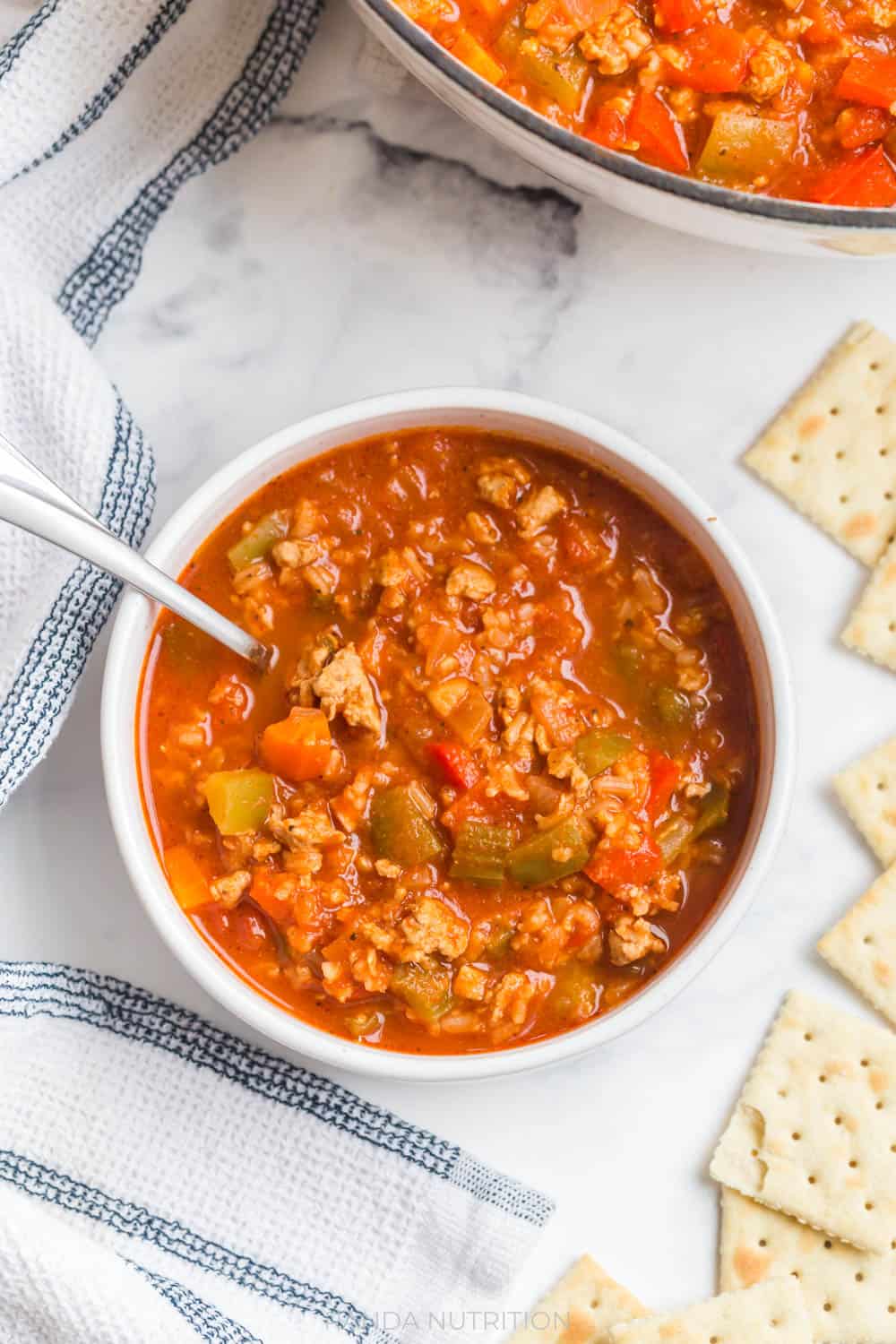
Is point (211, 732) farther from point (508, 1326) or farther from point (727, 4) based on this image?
point (727, 4)

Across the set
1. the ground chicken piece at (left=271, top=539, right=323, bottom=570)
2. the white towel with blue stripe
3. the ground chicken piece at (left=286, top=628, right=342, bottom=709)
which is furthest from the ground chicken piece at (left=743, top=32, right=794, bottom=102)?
the white towel with blue stripe

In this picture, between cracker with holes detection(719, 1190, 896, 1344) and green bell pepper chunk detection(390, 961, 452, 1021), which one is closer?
green bell pepper chunk detection(390, 961, 452, 1021)

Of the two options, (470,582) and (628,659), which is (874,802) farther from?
(470,582)

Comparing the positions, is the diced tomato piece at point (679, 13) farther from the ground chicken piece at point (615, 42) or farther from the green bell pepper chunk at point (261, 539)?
the green bell pepper chunk at point (261, 539)

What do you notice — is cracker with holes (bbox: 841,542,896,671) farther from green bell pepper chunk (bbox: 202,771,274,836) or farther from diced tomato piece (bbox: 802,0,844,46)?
green bell pepper chunk (bbox: 202,771,274,836)

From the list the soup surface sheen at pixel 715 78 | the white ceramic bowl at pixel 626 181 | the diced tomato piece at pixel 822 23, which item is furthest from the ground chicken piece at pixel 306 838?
the diced tomato piece at pixel 822 23

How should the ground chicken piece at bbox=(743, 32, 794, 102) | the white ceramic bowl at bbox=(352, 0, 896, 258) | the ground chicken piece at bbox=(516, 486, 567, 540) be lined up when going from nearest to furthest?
the white ceramic bowl at bbox=(352, 0, 896, 258), the ground chicken piece at bbox=(743, 32, 794, 102), the ground chicken piece at bbox=(516, 486, 567, 540)
